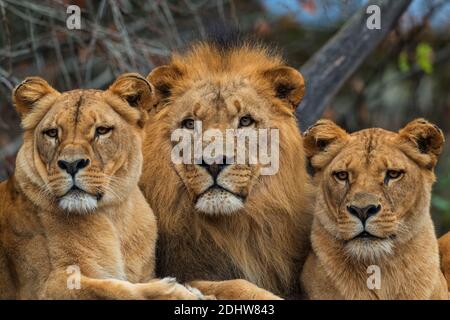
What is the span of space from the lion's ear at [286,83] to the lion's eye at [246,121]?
0.95ft

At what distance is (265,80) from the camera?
5.74 meters

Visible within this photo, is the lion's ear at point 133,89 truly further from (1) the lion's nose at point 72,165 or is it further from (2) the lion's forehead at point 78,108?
(1) the lion's nose at point 72,165

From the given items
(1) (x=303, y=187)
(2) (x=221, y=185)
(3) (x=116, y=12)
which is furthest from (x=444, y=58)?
(2) (x=221, y=185)

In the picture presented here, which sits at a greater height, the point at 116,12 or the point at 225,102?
the point at 116,12

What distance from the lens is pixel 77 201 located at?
4965mm

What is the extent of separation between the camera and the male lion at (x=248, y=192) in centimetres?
554

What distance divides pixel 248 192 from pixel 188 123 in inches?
18.6

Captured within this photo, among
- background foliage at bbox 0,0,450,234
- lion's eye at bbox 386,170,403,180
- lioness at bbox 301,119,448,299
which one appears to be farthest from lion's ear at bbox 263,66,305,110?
background foliage at bbox 0,0,450,234

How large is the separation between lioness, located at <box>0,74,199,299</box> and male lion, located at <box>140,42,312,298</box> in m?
0.24

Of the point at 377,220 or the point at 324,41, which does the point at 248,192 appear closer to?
the point at 377,220

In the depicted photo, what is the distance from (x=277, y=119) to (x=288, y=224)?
54cm

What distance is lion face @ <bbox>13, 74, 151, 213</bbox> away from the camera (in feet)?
16.2
